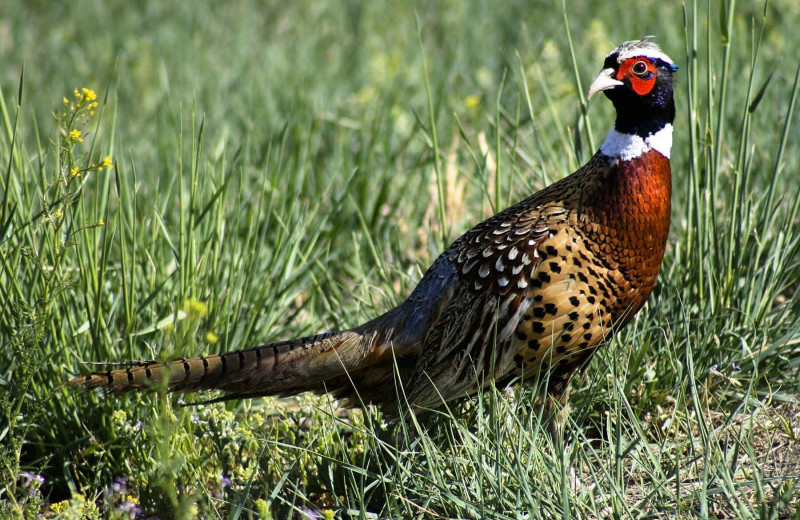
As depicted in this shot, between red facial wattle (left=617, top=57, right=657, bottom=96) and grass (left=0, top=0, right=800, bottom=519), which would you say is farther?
red facial wattle (left=617, top=57, right=657, bottom=96)

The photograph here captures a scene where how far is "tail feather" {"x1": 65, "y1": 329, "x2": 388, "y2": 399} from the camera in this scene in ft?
8.21

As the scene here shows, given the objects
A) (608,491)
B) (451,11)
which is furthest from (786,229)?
(451,11)

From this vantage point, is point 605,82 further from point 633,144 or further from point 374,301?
point 374,301

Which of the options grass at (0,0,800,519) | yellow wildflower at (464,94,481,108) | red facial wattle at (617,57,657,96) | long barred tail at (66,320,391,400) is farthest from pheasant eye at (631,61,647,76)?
yellow wildflower at (464,94,481,108)

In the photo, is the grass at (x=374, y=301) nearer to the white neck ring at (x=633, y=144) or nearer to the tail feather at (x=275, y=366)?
the tail feather at (x=275, y=366)

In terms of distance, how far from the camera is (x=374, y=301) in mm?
3389

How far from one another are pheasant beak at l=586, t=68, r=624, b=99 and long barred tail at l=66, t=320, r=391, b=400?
952 mm

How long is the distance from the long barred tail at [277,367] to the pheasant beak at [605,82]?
0.95 m

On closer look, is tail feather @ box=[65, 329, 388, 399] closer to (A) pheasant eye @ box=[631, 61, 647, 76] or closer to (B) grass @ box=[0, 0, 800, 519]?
(B) grass @ box=[0, 0, 800, 519]

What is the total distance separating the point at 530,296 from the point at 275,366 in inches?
30.7

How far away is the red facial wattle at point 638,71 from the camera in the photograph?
249 cm

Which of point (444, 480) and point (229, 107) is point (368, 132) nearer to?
point (229, 107)

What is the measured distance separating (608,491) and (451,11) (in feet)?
15.2

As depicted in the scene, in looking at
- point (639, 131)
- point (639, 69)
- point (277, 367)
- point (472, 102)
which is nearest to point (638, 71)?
point (639, 69)
